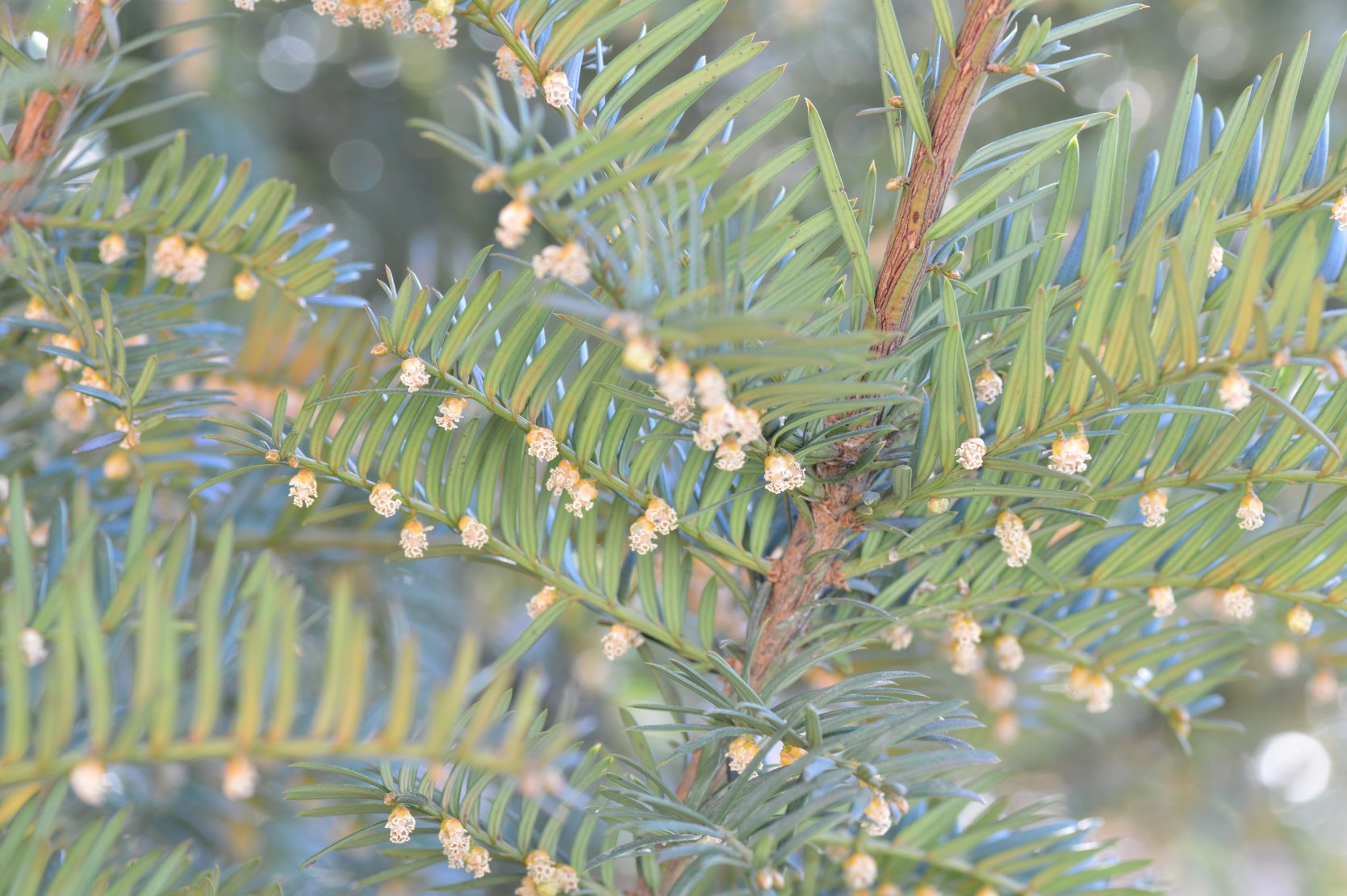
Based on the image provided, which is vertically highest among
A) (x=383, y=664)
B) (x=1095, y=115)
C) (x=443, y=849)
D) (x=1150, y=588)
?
(x=1095, y=115)

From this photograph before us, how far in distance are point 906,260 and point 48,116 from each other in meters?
0.37

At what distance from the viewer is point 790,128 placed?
116cm

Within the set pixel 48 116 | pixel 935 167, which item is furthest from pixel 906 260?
pixel 48 116

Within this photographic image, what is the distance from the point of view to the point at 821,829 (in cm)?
34

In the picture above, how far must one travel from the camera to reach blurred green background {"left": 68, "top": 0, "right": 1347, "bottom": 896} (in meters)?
0.92

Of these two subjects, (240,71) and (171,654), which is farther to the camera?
(240,71)

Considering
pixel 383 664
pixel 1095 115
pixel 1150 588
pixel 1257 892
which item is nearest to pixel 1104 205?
pixel 1095 115

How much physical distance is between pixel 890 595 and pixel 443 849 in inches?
8.4

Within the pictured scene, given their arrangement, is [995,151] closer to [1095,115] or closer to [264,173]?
[1095,115]

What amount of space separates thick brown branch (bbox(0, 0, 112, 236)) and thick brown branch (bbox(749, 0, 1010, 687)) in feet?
1.14

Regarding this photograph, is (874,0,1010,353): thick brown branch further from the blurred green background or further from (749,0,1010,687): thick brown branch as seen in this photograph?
the blurred green background

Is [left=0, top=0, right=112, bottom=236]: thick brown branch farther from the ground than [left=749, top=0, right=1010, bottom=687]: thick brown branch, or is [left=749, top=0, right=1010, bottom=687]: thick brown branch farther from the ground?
[left=749, top=0, right=1010, bottom=687]: thick brown branch

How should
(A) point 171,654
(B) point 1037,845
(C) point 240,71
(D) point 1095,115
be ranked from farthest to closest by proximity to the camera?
1. (C) point 240,71
2. (B) point 1037,845
3. (D) point 1095,115
4. (A) point 171,654

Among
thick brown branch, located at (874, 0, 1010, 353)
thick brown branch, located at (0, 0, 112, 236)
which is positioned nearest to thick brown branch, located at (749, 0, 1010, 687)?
thick brown branch, located at (874, 0, 1010, 353)
